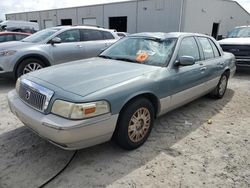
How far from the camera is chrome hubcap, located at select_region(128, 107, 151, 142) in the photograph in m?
3.08

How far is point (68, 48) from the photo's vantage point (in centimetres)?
675

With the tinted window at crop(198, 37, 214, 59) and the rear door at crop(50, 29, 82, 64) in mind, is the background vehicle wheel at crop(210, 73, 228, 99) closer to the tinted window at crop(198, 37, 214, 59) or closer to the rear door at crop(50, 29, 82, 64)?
the tinted window at crop(198, 37, 214, 59)

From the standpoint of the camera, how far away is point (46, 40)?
646 cm

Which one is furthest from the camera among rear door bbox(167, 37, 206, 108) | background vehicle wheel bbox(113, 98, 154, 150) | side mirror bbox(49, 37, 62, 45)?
side mirror bbox(49, 37, 62, 45)

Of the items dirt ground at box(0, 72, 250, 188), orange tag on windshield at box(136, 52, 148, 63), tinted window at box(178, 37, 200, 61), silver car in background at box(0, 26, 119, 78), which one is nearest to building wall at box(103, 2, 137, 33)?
silver car in background at box(0, 26, 119, 78)

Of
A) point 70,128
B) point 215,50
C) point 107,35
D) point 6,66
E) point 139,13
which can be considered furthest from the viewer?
point 139,13

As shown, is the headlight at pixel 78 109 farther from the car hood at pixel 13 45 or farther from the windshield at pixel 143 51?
the car hood at pixel 13 45

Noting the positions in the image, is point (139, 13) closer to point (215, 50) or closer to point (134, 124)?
point (215, 50)

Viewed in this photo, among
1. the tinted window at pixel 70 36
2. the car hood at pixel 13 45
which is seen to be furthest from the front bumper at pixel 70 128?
the tinted window at pixel 70 36

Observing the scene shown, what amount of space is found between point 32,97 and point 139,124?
140 centimetres

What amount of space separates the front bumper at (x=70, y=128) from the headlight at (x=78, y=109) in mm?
47

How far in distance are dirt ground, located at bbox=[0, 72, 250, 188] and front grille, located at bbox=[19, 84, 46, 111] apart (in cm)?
69

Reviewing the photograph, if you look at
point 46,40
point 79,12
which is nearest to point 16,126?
point 46,40

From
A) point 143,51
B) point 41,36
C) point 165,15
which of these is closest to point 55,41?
point 41,36
